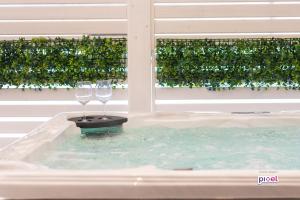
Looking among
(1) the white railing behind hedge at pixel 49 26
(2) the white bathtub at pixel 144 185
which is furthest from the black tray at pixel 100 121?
(1) the white railing behind hedge at pixel 49 26

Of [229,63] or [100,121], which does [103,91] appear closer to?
[100,121]

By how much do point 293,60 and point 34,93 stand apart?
2.90 m

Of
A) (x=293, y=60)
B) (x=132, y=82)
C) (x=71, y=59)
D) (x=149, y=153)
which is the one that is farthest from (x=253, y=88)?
(x=149, y=153)

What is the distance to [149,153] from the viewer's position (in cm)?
284

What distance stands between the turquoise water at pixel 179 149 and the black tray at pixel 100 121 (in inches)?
3.1

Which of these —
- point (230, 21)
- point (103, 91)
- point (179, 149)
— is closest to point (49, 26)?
point (230, 21)

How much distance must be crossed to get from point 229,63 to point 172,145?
252 centimetres

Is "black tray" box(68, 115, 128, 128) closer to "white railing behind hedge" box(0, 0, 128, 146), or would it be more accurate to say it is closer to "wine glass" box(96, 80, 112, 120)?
"wine glass" box(96, 80, 112, 120)

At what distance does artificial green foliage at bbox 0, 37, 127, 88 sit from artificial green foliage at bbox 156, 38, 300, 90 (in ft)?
1.68

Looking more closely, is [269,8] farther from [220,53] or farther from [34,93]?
[34,93]

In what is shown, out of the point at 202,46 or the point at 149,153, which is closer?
the point at 149,153

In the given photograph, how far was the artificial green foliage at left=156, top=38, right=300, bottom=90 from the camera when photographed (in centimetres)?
531

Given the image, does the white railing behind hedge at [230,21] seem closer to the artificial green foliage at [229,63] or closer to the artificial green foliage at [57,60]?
the artificial green foliage at [229,63]

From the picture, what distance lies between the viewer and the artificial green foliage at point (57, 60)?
17.6ft
